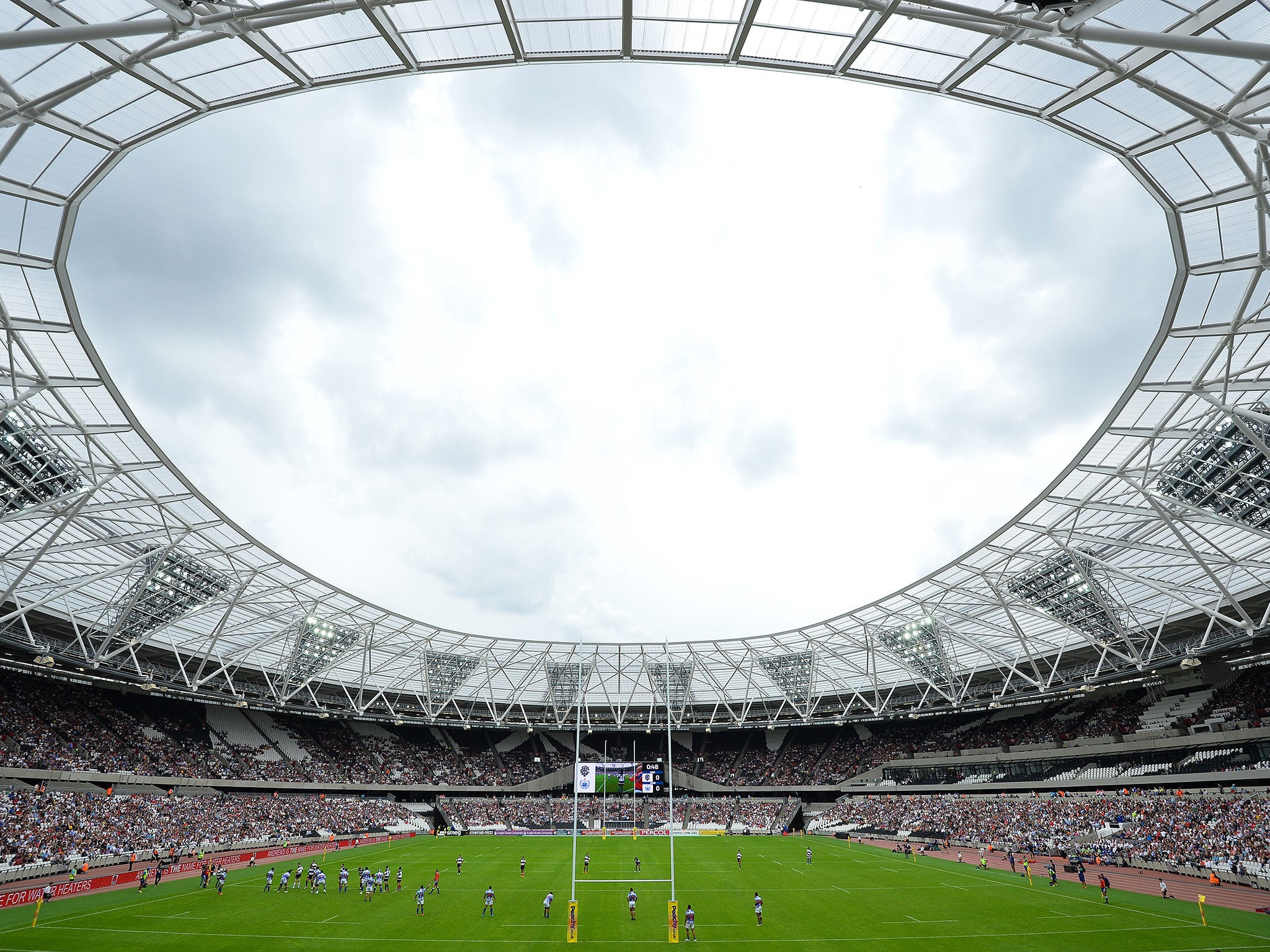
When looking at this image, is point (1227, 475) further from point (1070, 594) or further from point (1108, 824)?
point (1108, 824)

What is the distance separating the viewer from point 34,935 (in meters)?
23.1

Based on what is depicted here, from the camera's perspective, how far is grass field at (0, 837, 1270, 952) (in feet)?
77.2

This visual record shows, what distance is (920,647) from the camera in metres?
58.7

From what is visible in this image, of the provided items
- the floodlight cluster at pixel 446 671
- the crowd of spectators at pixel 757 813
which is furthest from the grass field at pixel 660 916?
the crowd of spectators at pixel 757 813

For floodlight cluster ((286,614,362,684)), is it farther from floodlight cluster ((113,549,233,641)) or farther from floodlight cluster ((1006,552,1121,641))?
floodlight cluster ((1006,552,1121,641))

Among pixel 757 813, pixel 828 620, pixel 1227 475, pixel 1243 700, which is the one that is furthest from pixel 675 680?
pixel 1227 475

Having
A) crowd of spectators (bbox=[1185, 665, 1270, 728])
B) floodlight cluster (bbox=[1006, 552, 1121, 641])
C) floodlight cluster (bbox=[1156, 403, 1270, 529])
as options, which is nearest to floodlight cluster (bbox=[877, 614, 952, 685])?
floodlight cluster (bbox=[1006, 552, 1121, 641])

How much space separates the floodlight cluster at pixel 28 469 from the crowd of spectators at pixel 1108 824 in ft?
192

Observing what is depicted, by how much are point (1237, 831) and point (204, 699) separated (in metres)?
77.0

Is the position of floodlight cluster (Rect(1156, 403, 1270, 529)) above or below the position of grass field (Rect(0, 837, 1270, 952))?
above

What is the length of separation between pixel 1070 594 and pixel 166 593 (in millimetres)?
57220

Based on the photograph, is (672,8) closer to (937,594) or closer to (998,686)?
(937,594)

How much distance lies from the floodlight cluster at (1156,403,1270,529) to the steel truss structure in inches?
4.7

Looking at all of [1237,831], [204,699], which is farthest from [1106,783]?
[204,699]
